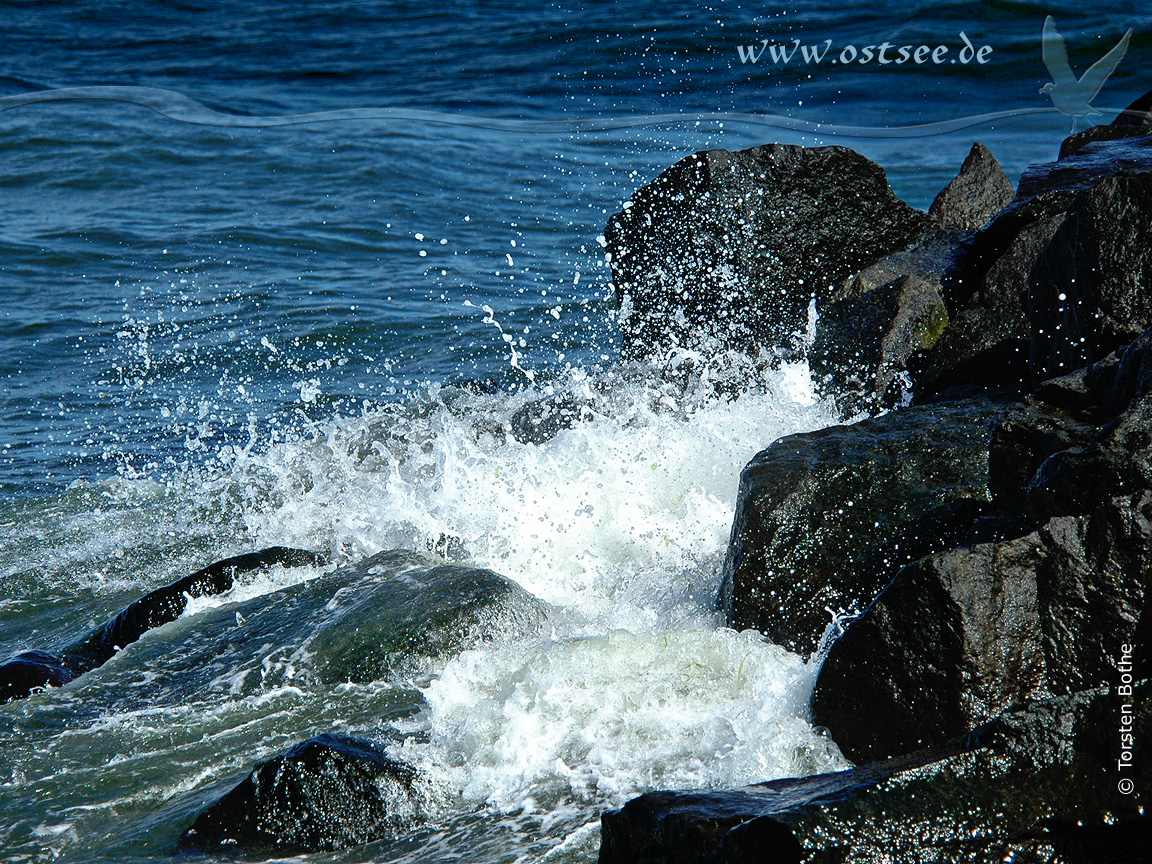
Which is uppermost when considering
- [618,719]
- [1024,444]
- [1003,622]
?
[1024,444]

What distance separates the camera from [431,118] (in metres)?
15.3

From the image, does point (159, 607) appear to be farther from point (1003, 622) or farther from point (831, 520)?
point (1003, 622)

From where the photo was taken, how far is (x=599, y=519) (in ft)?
18.5

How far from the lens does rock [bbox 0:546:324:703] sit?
4.55m

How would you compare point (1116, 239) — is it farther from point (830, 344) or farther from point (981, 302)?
point (830, 344)

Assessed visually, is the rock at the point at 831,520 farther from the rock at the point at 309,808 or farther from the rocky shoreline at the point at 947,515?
the rock at the point at 309,808

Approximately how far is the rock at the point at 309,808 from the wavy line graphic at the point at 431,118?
11.0 metres

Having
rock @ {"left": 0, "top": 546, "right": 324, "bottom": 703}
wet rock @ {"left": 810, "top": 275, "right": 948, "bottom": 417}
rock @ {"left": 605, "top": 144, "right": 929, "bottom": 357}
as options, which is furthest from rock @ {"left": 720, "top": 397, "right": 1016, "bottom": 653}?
rock @ {"left": 605, "top": 144, "right": 929, "bottom": 357}

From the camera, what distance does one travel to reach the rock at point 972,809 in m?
2.45

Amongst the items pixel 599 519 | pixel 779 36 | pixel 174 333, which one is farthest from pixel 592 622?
pixel 779 36

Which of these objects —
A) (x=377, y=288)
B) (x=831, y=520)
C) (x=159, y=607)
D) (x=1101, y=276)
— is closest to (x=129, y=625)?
(x=159, y=607)

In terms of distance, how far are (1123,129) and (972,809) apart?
5.44m

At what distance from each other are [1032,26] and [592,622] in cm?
1391

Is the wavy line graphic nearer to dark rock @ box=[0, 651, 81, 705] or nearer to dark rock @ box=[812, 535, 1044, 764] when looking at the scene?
dark rock @ box=[0, 651, 81, 705]
